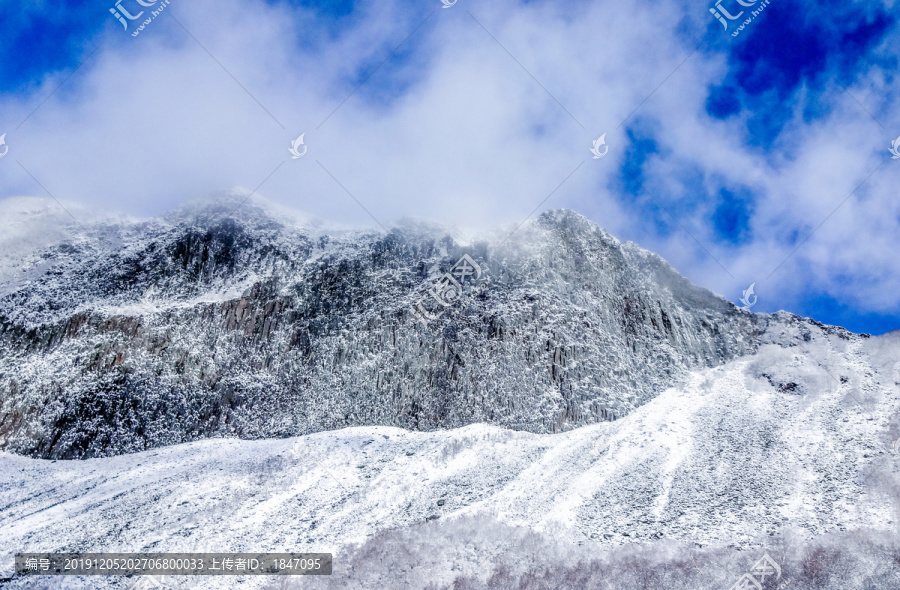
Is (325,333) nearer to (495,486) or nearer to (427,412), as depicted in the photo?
(427,412)

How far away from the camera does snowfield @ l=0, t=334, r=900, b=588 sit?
20.6m

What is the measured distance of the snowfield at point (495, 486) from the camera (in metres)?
20.6

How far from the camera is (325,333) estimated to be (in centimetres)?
4566

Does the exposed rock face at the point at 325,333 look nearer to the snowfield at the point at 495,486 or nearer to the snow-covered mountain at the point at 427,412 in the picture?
the snow-covered mountain at the point at 427,412

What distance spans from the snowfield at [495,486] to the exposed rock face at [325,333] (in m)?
3.32

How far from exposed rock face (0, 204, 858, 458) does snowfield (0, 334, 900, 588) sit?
131 inches

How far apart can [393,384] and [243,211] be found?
28310 millimetres

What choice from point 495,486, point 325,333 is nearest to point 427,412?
point 325,333

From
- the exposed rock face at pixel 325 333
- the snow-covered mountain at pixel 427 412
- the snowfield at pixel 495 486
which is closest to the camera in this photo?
the snow-covered mountain at pixel 427 412

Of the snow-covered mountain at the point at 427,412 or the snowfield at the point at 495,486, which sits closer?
the snow-covered mountain at the point at 427,412

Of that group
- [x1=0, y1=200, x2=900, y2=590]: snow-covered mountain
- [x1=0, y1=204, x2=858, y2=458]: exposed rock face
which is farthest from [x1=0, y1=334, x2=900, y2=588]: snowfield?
[x1=0, y1=204, x2=858, y2=458]: exposed rock face

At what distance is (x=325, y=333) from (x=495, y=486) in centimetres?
2451

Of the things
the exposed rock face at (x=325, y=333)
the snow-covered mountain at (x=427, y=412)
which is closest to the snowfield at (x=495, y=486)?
the snow-covered mountain at (x=427, y=412)

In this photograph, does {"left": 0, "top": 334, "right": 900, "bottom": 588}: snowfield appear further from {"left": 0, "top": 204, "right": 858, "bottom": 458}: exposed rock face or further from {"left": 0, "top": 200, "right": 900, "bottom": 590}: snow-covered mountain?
{"left": 0, "top": 204, "right": 858, "bottom": 458}: exposed rock face
